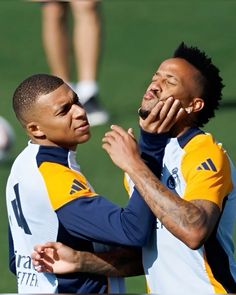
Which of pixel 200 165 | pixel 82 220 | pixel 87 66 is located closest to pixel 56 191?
pixel 82 220

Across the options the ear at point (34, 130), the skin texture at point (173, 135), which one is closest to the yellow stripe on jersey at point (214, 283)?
the skin texture at point (173, 135)

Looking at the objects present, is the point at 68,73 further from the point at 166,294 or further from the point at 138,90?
the point at 166,294

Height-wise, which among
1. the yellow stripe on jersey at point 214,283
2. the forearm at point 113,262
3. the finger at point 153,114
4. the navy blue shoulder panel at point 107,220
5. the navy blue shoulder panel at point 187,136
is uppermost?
the finger at point 153,114

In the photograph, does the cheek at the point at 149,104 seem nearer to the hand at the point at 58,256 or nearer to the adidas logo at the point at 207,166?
the adidas logo at the point at 207,166

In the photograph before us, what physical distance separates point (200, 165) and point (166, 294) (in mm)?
634

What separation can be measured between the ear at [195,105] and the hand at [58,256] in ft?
2.93

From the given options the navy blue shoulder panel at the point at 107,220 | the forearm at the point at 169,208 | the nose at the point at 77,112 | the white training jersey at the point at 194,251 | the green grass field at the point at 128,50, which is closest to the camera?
the forearm at the point at 169,208

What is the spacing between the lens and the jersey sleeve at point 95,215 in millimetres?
5379

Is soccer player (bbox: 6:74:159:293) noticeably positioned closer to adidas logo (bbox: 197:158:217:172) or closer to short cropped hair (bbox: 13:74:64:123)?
short cropped hair (bbox: 13:74:64:123)

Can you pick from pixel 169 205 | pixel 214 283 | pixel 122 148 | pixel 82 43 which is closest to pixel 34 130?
pixel 122 148

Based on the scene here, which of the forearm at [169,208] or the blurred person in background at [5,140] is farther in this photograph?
the blurred person in background at [5,140]

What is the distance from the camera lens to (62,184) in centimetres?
549

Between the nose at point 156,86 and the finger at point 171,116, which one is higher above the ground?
the nose at point 156,86

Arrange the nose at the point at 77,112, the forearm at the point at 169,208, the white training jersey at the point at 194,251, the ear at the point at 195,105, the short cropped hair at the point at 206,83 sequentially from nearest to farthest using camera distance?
the forearm at the point at 169,208, the white training jersey at the point at 194,251, the nose at the point at 77,112, the ear at the point at 195,105, the short cropped hair at the point at 206,83
